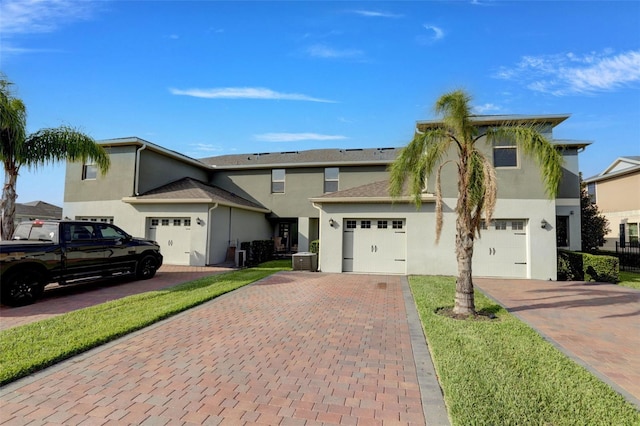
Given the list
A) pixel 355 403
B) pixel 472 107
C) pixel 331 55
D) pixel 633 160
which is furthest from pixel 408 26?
pixel 633 160

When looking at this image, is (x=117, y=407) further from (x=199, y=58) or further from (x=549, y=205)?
(x=549, y=205)

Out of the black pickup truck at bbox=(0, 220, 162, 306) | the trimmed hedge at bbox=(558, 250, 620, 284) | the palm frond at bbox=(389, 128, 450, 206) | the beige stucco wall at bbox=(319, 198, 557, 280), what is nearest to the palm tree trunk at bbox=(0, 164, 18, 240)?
the black pickup truck at bbox=(0, 220, 162, 306)

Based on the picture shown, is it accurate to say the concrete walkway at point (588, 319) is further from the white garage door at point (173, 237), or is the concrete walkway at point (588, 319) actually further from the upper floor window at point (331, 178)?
the white garage door at point (173, 237)

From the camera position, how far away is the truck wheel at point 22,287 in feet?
22.8

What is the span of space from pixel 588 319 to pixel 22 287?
1301 cm

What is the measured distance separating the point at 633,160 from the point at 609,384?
82.7 ft

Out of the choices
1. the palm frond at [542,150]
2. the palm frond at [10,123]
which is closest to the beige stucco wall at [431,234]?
the palm frond at [542,150]

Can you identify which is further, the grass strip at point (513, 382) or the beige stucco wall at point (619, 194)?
the beige stucco wall at point (619, 194)

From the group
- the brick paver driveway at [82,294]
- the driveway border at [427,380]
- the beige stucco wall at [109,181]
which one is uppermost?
the beige stucco wall at [109,181]

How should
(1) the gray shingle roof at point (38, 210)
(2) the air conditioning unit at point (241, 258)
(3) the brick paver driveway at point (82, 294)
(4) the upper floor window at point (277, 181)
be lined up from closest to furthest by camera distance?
(3) the brick paver driveway at point (82, 294)
(2) the air conditioning unit at point (241, 258)
(4) the upper floor window at point (277, 181)
(1) the gray shingle roof at point (38, 210)

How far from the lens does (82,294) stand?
843cm

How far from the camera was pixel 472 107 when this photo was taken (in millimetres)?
6969

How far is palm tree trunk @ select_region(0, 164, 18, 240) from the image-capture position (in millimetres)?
9492

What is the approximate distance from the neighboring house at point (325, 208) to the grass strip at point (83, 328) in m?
6.06
